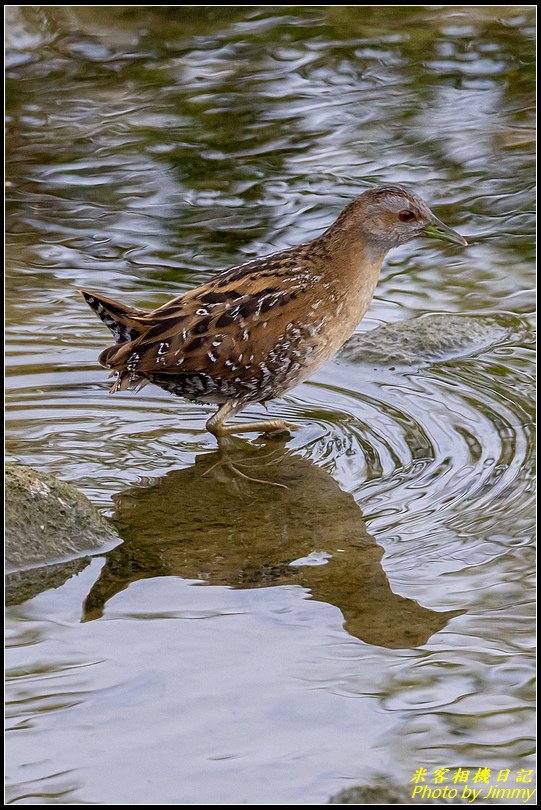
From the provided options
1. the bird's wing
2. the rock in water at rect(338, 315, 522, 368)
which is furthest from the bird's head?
the rock in water at rect(338, 315, 522, 368)

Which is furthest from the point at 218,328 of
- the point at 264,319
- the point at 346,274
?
the point at 346,274

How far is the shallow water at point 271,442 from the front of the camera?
357 centimetres

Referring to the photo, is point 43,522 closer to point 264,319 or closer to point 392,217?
point 264,319

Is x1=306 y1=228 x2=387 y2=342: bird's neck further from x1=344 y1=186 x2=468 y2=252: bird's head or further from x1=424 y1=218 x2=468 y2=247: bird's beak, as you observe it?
x1=424 y1=218 x2=468 y2=247: bird's beak

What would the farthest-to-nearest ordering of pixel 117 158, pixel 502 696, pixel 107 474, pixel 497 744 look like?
pixel 117 158 → pixel 107 474 → pixel 502 696 → pixel 497 744

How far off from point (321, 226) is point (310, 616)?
13.0ft

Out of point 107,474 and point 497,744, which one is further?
point 107,474

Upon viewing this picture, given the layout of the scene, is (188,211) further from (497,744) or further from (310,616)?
(497,744)

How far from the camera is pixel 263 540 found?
4812mm

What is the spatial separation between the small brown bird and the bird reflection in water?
1.10ft

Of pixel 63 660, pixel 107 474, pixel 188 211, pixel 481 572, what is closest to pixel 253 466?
pixel 107 474

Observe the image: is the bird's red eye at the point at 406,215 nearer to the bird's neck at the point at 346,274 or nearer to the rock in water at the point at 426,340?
the bird's neck at the point at 346,274

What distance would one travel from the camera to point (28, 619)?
4.17 metres

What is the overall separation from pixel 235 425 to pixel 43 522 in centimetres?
150
